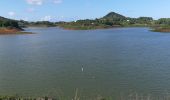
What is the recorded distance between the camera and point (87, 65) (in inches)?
1001

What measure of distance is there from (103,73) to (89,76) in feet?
4.26

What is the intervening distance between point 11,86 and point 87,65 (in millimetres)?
8394

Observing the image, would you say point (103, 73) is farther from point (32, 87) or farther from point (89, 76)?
point (32, 87)

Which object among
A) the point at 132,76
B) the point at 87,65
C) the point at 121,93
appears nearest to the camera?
the point at 121,93

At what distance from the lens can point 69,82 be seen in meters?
18.8

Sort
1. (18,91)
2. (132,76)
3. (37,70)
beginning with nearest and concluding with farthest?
(18,91) → (132,76) → (37,70)

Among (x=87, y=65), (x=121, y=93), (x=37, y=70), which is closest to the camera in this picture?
(x=121, y=93)

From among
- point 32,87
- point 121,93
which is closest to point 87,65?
point 32,87

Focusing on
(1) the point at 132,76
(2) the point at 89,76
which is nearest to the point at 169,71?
(1) the point at 132,76

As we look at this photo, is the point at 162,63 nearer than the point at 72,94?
No

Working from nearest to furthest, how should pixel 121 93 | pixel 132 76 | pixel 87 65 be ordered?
pixel 121 93, pixel 132 76, pixel 87 65

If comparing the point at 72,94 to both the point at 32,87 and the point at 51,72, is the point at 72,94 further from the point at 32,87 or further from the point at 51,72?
the point at 51,72

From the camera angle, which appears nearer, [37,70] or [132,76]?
[132,76]

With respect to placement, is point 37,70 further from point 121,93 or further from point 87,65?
point 121,93
